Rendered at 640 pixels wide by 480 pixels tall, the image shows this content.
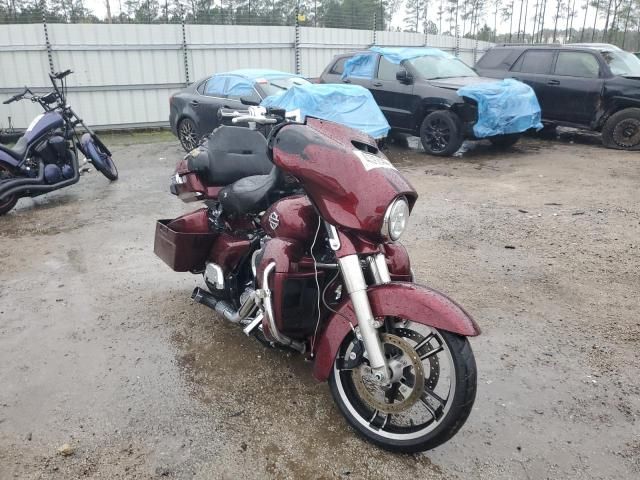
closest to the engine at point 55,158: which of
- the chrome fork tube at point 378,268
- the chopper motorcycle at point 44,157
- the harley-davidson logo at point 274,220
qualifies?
the chopper motorcycle at point 44,157

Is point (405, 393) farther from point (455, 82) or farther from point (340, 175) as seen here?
point (455, 82)

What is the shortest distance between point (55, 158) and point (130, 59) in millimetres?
6192

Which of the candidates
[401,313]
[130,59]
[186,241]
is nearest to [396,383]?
[401,313]

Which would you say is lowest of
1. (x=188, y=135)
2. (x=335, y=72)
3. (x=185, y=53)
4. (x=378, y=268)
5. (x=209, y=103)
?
(x=188, y=135)

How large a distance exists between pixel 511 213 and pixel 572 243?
102 cm

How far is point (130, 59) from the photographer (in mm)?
11875

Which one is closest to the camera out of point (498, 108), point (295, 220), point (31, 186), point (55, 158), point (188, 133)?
point (295, 220)

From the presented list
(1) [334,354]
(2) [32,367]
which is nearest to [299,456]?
(1) [334,354]

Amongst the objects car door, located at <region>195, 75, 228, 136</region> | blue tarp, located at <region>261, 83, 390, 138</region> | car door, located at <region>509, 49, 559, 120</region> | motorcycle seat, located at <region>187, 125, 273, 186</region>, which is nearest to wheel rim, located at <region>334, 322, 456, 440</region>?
motorcycle seat, located at <region>187, 125, 273, 186</region>

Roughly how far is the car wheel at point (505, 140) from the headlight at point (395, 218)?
7.59 meters

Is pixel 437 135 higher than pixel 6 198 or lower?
higher

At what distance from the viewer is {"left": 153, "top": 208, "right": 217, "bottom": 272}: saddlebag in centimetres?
334

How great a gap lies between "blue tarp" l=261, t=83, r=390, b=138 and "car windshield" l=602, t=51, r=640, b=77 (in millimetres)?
4579

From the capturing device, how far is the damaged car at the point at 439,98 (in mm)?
8367
